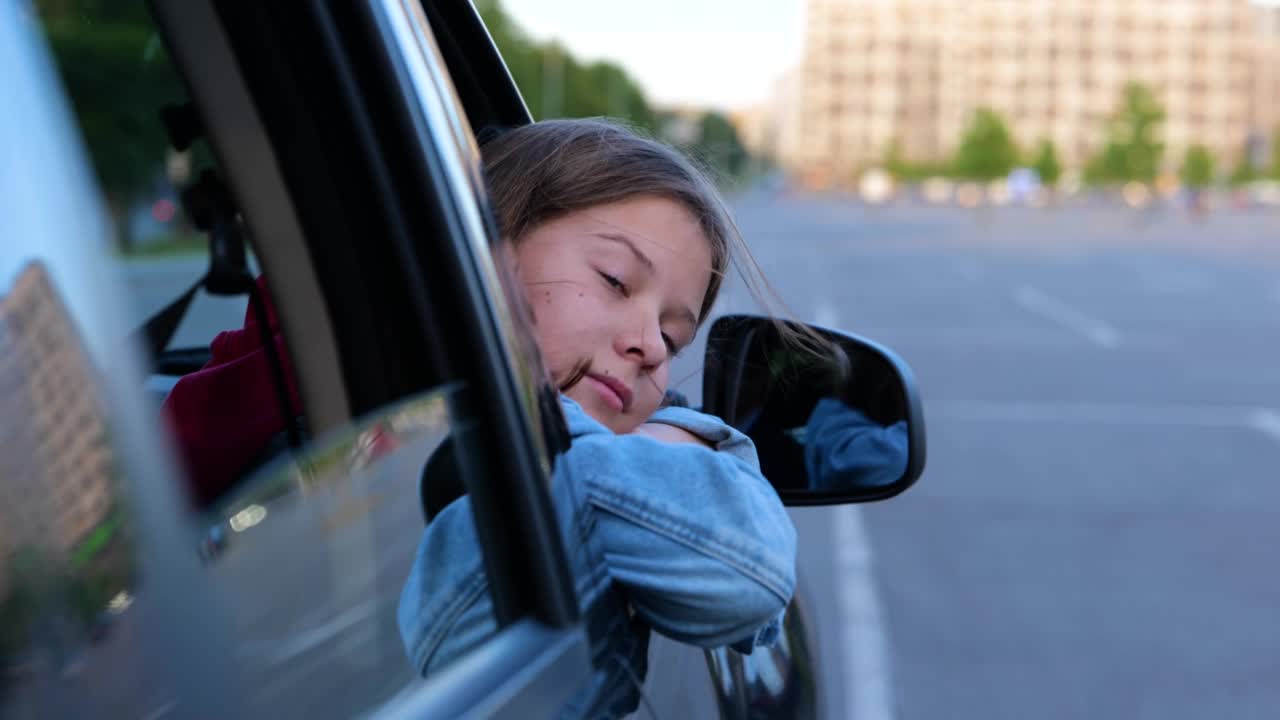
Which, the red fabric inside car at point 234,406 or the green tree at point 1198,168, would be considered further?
the green tree at point 1198,168

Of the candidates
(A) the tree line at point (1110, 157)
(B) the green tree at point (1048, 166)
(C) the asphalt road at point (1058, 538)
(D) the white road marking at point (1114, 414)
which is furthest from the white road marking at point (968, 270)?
(B) the green tree at point (1048, 166)

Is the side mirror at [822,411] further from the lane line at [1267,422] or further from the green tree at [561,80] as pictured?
the green tree at [561,80]

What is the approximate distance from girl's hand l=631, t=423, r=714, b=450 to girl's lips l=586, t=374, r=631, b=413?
0.16 feet

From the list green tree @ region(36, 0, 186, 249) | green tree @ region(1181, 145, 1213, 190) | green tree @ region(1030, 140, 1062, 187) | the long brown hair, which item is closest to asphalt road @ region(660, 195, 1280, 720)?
the long brown hair

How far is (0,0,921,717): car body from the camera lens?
0.70 metres

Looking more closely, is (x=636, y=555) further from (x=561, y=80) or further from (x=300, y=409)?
(x=561, y=80)

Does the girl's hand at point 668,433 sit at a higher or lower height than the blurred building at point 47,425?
lower

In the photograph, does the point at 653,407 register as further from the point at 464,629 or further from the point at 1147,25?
the point at 1147,25

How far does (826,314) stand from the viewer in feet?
59.6

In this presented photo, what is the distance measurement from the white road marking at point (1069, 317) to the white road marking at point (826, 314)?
2.40 meters

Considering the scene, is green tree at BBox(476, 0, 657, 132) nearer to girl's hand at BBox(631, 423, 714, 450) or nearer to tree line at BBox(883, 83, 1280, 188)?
tree line at BBox(883, 83, 1280, 188)

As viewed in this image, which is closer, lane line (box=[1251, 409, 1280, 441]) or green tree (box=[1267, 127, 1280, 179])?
lane line (box=[1251, 409, 1280, 441])

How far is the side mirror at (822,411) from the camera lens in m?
1.95

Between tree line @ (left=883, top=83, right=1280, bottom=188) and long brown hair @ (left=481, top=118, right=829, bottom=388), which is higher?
long brown hair @ (left=481, top=118, right=829, bottom=388)
